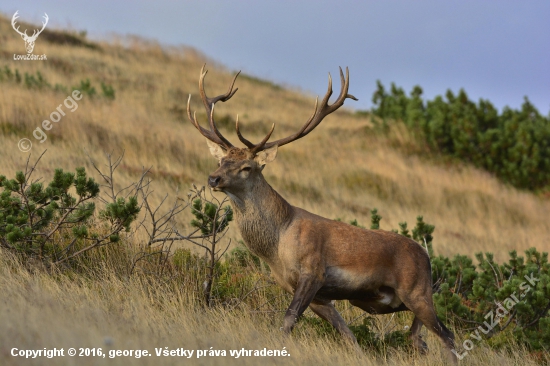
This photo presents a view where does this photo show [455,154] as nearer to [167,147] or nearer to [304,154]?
[304,154]

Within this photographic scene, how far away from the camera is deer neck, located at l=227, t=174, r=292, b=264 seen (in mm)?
6445

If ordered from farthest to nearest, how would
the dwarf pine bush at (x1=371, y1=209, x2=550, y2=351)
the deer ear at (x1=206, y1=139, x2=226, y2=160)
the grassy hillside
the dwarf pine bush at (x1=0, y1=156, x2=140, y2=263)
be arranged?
the dwarf pine bush at (x1=371, y1=209, x2=550, y2=351)
the dwarf pine bush at (x1=0, y1=156, x2=140, y2=263)
the deer ear at (x1=206, y1=139, x2=226, y2=160)
the grassy hillside

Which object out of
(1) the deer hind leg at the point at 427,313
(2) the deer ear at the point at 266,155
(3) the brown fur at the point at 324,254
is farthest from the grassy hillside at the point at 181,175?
(2) the deer ear at the point at 266,155

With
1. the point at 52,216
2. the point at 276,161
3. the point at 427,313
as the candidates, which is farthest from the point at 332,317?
the point at 276,161

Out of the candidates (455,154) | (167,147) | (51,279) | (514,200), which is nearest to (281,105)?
(455,154)

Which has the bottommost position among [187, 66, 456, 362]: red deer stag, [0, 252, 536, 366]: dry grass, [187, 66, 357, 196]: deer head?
[0, 252, 536, 366]: dry grass

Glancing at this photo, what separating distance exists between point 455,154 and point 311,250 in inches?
670

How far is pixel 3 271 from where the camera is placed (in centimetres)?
701

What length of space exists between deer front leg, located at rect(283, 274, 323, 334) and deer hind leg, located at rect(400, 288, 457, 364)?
0.87 metres

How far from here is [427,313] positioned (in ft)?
21.5

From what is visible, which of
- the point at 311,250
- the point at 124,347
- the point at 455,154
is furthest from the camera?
the point at 455,154

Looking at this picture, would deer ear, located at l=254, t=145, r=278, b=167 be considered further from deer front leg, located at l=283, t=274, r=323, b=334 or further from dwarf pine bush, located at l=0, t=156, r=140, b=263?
dwarf pine bush, located at l=0, t=156, r=140, b=263

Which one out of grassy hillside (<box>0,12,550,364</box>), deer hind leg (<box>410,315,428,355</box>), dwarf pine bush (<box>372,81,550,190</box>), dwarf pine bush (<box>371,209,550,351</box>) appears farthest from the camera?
dwarf pine bush (<box>372,81,550,190</box>)

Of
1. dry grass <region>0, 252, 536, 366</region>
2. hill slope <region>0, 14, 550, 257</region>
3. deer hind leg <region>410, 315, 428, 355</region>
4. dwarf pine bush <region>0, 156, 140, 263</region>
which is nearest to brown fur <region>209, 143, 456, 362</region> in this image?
deer hind leg <region>410, 315, 428, 355</region>
